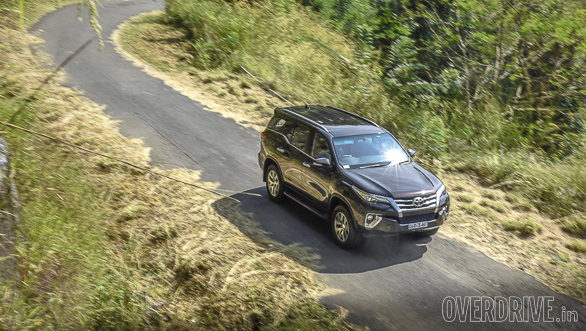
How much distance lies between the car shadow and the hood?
2.41ft

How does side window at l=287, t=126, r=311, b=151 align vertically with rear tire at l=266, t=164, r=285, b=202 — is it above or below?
above

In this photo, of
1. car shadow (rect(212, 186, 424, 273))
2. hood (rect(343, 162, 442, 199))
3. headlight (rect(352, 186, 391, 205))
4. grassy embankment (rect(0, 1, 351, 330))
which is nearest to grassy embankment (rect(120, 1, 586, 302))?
car shadow (rect(212, 186, 424, 273))

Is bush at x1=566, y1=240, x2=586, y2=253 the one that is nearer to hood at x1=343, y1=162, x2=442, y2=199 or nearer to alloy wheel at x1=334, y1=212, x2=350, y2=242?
hood at x1=343, y1=162, x2=442, y2=199

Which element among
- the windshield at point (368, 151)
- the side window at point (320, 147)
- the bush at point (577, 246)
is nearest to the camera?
the windshield at point (368, 151)

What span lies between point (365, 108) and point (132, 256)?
9.63m

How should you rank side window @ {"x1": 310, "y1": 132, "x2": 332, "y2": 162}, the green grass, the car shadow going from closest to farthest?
the car shadow < side window @ {"x1": 310, "y1": 132, "x2": 332, "y2": 162} < the green grass

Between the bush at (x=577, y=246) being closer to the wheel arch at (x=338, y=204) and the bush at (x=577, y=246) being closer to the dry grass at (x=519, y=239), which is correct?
the dry grass at (x=519, y=239)

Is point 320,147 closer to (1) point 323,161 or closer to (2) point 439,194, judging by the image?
(1) point 323,161

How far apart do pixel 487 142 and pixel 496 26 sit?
518cm

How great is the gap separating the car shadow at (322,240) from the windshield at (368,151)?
129 centimetres

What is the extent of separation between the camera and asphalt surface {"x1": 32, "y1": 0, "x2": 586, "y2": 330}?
617cm

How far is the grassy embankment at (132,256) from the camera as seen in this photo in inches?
195

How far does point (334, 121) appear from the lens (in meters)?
8.85

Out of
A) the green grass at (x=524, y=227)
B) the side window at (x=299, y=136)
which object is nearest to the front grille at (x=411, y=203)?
the side window at (x=299, y=136)
